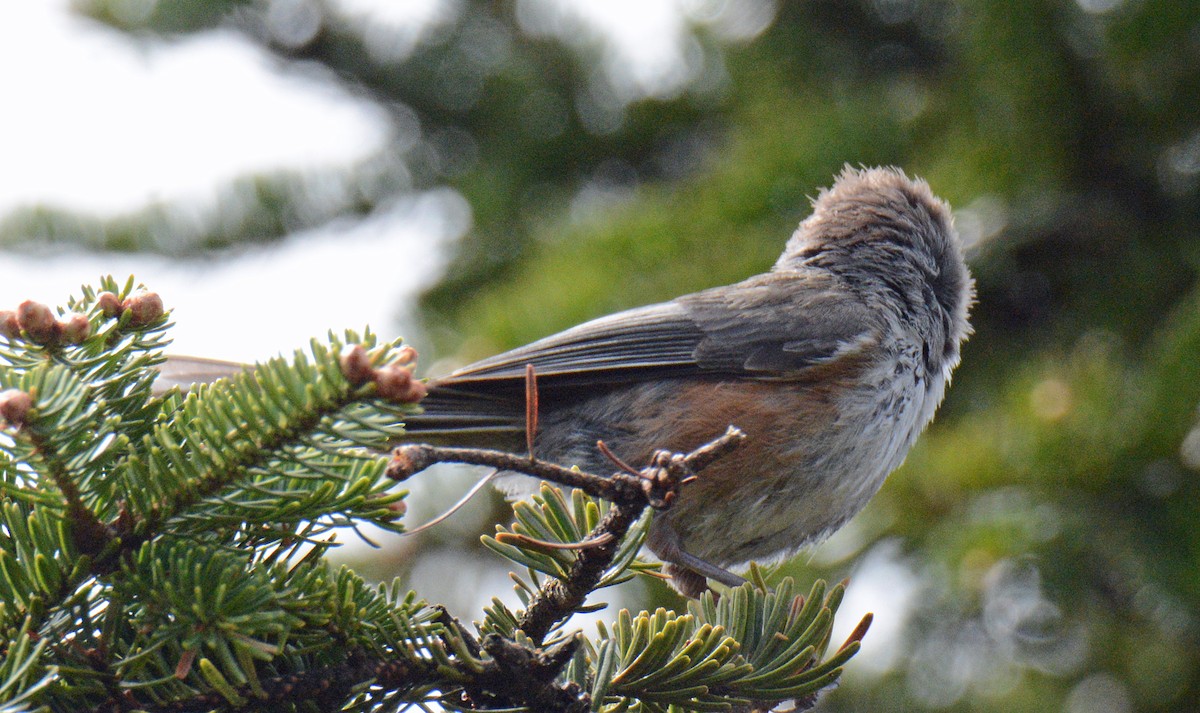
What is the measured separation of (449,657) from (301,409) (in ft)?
1.83

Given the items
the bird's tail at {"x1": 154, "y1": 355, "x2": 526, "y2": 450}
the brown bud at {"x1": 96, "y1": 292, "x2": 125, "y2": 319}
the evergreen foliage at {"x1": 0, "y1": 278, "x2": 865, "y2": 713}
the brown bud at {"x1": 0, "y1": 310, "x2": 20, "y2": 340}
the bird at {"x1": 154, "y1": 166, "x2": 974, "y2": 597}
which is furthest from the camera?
the bird's tail at {"x1": 154, "y1": 355, "x2": 526, "y2": 450}

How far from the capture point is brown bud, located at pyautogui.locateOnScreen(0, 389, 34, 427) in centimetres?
127

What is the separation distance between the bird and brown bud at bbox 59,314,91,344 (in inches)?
55.6

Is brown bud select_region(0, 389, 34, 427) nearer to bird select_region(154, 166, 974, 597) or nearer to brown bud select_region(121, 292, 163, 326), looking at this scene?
brown bud select_region(121, 292, 163, 326)

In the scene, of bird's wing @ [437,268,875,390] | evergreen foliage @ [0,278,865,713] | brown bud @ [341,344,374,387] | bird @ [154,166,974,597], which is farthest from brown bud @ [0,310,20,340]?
bird's wing @ [437,268,875,390]

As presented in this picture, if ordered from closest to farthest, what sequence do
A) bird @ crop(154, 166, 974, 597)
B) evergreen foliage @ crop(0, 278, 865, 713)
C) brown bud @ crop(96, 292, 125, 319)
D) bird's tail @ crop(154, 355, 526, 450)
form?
evergreen foliage @ crop(0, 278, 865, 713)
brown bud @ crop(96, 292, 125, 319)
bird @ crop(154, 166, 974, 597)
bird's tail @ crop(154, 355, 526, 450)

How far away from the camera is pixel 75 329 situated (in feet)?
5.04

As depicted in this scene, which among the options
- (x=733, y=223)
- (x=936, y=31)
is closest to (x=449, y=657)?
(x=733, y=223)

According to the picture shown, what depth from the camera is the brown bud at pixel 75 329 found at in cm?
153

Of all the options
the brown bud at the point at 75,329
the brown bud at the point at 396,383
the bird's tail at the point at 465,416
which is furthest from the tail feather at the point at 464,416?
the brown bud at the point at 396,383

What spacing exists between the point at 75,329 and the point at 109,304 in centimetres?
12

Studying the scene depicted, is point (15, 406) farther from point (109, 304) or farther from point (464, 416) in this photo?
point (464, 416)

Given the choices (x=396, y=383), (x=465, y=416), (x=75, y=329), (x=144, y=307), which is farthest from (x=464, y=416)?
(x=396, y=383)

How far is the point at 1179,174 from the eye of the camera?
4.02 metres
